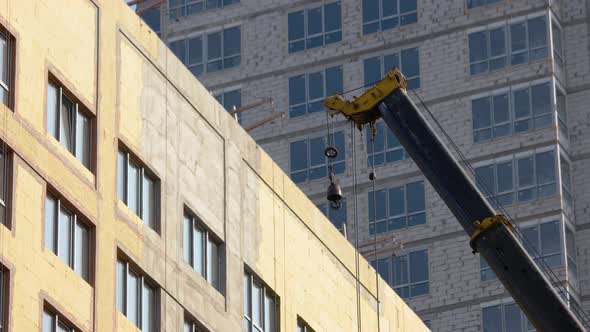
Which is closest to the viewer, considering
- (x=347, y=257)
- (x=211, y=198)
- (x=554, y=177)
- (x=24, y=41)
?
(x=24, y=41)

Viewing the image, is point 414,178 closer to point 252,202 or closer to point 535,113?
point 535,113

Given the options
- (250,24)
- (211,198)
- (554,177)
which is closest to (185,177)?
(211,198)

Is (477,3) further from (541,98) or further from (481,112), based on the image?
(541,98)

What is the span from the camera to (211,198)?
6675cm

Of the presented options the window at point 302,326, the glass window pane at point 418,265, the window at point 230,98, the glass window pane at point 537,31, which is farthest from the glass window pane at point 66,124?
the window at point 230,98

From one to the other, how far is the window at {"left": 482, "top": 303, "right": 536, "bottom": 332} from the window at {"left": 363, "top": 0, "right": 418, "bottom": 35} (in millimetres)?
18261

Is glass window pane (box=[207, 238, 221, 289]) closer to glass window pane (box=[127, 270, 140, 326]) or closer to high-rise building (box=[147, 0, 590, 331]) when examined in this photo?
glass window pane (box=[127, 270, 140, 326])

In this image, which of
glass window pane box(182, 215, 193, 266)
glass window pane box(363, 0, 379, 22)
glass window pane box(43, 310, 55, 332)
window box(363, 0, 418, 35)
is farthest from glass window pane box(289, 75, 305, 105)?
glass window pane box(43, 310, 55, 332)

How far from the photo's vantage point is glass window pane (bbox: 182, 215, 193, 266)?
211 feet

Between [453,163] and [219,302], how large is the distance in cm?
864

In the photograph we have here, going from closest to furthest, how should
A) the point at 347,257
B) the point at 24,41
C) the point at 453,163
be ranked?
the point at 24,41 → the point at 453,163 → the point at 347,257

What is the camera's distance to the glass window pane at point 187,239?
64375mm

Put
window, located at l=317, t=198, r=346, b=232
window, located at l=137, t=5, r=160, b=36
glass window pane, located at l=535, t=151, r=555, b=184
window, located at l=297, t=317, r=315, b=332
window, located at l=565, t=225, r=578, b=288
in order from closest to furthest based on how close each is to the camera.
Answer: window, located at l=297, t=317, r=315, b=332, window, located at l=565, t=225, r=578, b=288, glass window pane, located at l=535, t=151, r=555, b=184, window, located at l=317, t=198, r=346, b=232, window, located at l=137, t=5, r=160, b=36

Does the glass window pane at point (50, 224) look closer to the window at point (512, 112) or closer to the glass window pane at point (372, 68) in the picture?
the window at point (512, 112)
